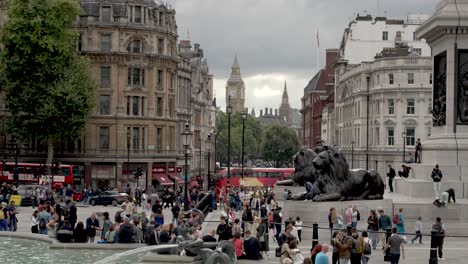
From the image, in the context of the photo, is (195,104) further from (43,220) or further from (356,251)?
(356,251)

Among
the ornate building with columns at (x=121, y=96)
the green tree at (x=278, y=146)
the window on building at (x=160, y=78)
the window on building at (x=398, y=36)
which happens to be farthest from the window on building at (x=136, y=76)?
the green tree at (x=278, y=146)

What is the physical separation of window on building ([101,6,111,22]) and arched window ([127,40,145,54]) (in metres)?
2.88

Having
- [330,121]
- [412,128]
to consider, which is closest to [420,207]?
[412,128]

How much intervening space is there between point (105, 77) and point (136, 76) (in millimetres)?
2757

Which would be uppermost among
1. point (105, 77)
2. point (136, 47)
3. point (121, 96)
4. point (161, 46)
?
point (161, 46)

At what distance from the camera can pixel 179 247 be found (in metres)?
20.7

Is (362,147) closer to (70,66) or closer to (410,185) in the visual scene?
(70,66)

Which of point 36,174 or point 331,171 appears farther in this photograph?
point 36,174

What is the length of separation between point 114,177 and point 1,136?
10059mm

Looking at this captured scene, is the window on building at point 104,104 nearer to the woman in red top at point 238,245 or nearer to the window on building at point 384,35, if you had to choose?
the window on building at point 384,35

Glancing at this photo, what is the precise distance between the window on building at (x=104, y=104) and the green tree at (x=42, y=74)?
29.7 ft

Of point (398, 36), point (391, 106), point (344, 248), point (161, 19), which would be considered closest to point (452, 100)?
point (344, 248)

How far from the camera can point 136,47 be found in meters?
78.6

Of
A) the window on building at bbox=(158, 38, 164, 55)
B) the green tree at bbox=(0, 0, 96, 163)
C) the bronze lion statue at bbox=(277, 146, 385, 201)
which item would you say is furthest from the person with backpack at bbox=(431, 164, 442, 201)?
the window on building at bbox=(158, 38, 164, 55)
